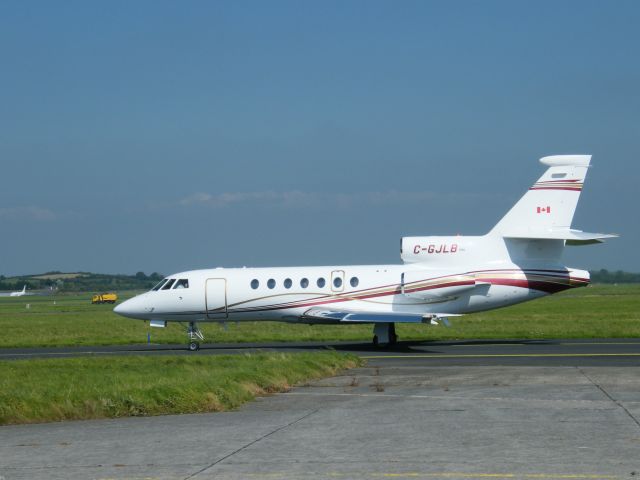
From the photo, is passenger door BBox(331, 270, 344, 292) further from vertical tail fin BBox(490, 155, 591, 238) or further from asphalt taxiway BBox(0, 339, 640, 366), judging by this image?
vertical tail fin BBox(490, 155, 591, 238)

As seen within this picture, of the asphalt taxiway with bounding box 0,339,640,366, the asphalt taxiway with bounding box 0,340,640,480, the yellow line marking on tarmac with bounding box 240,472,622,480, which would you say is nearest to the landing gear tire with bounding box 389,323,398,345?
the asphalt taxiway with bounding box 0,339,640,366

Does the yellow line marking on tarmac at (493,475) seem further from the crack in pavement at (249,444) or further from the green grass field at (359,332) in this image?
the green grass field at (359,332)

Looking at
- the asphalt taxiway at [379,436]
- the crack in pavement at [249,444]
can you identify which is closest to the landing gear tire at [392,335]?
the asphalt taxiway at [379,436]

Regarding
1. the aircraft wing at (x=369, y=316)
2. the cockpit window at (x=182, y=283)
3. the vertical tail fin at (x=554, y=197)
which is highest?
the vertical tail fin at (x=554, y=197)

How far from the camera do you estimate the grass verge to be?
50.8ft

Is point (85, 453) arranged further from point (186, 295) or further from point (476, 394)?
point (186, 295)

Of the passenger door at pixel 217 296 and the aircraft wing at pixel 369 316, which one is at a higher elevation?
the passenger door at pixel 217 296

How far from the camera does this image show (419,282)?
103 ft

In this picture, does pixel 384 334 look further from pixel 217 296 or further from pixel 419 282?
pixel 217 296

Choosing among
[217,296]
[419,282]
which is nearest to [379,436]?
[419,282]

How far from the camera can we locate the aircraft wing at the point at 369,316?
30.0m

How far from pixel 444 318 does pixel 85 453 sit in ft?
69.9

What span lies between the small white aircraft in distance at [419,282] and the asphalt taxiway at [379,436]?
1095 cm

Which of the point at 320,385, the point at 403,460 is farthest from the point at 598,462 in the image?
the point at 320,385
